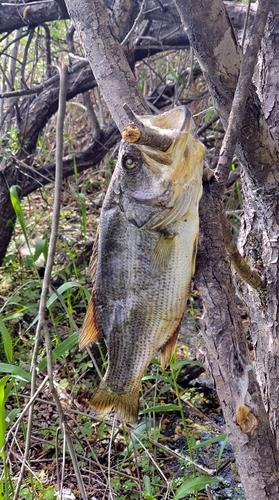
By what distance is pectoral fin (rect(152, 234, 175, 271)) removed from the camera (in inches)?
51.4

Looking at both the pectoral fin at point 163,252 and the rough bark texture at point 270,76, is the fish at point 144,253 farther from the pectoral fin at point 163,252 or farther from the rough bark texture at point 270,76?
the rough bark texture at point 270,76

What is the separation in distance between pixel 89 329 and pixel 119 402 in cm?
A: 21

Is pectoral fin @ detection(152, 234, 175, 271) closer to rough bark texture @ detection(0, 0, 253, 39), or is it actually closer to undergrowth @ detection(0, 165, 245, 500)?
undergrowth @ detection(0, 165, 245, 500)

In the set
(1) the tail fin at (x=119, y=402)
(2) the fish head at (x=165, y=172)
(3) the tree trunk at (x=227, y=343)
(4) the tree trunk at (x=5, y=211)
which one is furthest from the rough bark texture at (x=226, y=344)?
(4) the tree trunk at (x=5, y=211)

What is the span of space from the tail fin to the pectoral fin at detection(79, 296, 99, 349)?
140mm

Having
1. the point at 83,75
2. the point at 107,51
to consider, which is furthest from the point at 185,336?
the point at 107,51

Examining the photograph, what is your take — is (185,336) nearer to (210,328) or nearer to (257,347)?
(257,347)

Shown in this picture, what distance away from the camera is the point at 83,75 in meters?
3.56

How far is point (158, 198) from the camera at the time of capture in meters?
1.28

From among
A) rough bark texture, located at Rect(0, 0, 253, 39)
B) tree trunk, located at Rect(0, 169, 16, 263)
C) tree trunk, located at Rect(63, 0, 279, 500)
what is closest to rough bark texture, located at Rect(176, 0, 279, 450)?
tree trunk, located at Rect(63, 0, 279, 500)

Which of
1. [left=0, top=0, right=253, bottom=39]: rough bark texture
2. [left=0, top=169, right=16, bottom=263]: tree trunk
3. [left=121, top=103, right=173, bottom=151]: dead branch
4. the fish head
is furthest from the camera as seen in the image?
[left=0, top=169, right=16, bottom=263]: tree trunk

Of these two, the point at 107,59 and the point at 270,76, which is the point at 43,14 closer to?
the point at 270,76

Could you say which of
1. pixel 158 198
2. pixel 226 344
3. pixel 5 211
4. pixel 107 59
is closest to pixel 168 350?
pixel 226 344

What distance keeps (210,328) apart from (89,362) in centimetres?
198
